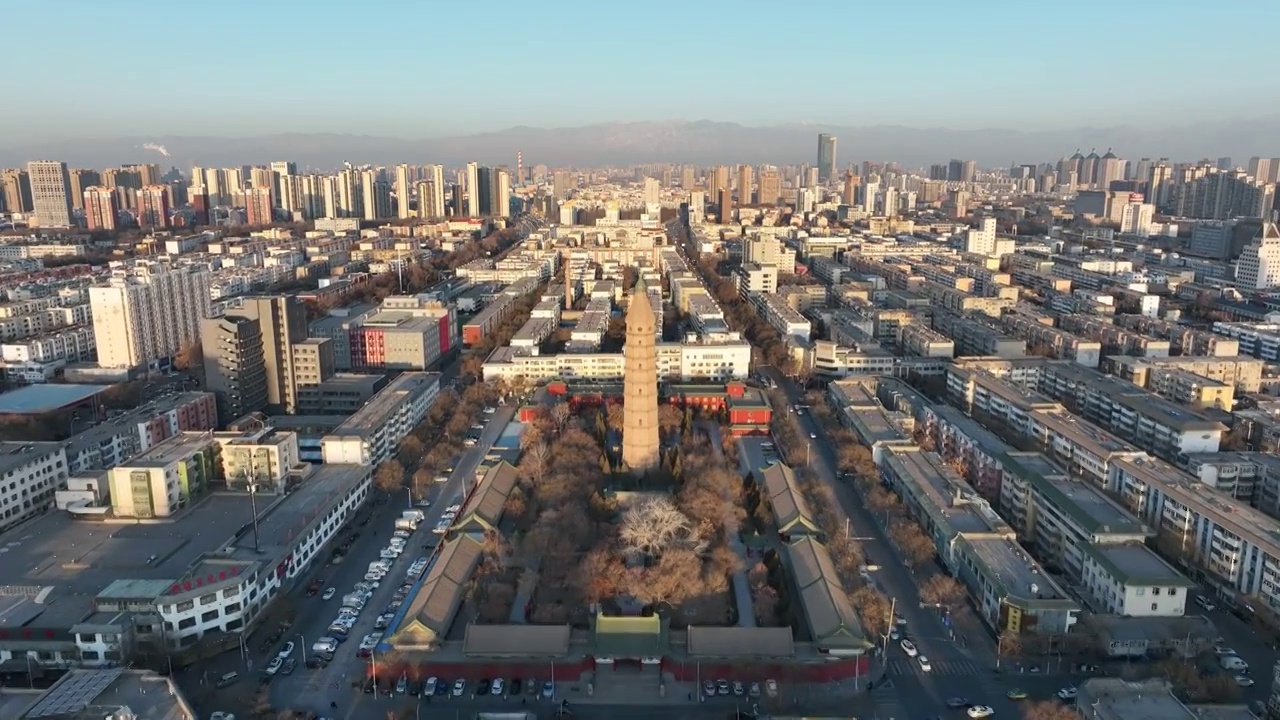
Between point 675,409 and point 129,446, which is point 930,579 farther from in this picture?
point 129,446

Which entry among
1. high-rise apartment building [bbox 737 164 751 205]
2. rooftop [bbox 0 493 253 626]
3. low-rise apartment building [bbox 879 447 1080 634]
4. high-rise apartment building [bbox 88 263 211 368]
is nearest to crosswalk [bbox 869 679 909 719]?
low-rise apartment building [bbox 879 447 1080 634]

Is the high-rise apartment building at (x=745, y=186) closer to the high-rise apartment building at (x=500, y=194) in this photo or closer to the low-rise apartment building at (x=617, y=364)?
the high-rise apartment building at (x=500, y=194)

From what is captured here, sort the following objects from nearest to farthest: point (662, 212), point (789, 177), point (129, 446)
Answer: point (129, 446)
point (662, 212)
point (789, 177)

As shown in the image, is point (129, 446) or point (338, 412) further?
point (338, 412)

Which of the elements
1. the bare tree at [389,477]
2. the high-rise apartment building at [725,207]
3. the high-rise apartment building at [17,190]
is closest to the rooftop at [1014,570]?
the bare tree at [389,477]

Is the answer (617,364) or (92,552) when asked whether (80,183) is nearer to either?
(617,364)

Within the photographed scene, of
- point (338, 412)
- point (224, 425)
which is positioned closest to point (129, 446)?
point (224, 425)

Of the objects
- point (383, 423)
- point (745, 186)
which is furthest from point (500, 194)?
point (383, 423)
